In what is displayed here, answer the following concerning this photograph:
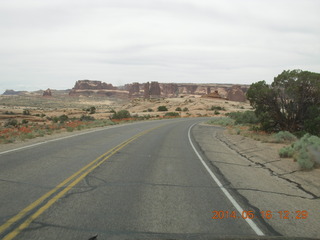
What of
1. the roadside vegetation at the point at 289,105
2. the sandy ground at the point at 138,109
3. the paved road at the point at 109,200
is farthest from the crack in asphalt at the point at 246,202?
the sandy ground at the point at 138,109

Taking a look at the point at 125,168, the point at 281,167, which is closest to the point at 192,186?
the point at 125,168

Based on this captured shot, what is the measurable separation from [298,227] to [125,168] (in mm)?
5569

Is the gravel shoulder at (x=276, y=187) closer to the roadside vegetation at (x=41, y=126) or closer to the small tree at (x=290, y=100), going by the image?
the small tree at (x=290, y=100)

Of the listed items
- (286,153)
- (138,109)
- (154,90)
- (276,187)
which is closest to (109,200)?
(276,187)

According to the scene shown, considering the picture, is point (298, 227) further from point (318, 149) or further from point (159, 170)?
point (318, 149)

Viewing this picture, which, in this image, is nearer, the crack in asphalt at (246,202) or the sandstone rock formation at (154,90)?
the crack in asphalt at (246,202)

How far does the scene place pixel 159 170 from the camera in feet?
31.1

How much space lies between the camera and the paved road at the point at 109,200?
464 centimetres

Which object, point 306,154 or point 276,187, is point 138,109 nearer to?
point 306,154

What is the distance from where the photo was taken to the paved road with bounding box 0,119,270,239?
183 inches

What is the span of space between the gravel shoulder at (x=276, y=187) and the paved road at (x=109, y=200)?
1.77ft
